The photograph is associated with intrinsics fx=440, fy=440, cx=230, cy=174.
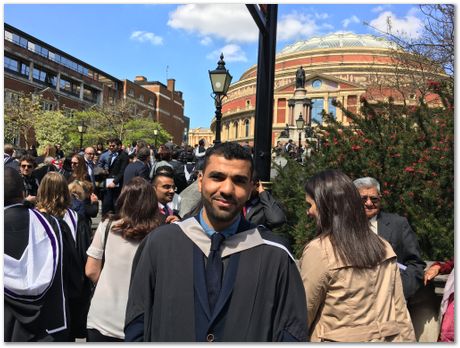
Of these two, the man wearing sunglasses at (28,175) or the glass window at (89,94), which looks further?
the glass window at (89,94)

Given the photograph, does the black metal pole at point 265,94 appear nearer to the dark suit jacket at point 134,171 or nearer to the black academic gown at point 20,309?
the black academic gown at point 20,309

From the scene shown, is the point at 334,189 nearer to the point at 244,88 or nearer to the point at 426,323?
the point at 426,323

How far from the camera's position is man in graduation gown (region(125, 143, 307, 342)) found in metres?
1.97

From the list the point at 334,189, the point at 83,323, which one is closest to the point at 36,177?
the point at 83,323

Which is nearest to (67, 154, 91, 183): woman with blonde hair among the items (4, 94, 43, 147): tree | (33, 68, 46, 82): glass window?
(4, 94, 43, 147): tree

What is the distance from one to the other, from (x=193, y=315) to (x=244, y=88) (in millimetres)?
97830

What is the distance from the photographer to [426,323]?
3.54 m

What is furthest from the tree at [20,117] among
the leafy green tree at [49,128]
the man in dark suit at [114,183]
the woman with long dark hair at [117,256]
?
the woman with long dark hair at [117,256]

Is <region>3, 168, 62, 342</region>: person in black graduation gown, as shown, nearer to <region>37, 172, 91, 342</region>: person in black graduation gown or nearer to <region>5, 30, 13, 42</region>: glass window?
<region>37, 172, 91, 342</region>: person in black graduation gown

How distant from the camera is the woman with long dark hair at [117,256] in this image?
Answer: 124 inches

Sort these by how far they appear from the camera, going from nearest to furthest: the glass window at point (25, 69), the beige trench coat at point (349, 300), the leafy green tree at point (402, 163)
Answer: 1. the beige trench coat at point (349, 300)
2. the leafy green tree at point (402, 163)
3. the glass window at point (25, 69)

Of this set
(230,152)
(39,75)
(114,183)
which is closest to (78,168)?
(114,183)

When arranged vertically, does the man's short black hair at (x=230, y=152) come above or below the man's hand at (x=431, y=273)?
above

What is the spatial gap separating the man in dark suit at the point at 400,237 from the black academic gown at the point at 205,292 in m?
1.43
